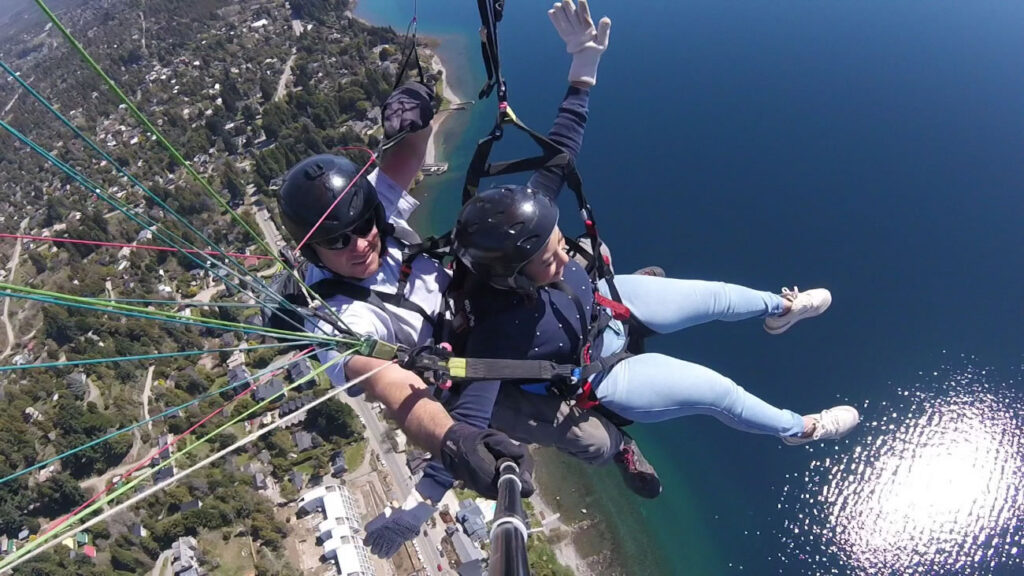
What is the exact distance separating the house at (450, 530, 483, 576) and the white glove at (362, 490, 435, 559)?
8888mm

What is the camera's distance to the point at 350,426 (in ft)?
42.8

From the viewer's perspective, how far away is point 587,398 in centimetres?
256

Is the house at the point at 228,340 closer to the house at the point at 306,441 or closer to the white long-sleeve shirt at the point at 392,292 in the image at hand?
the house at the point at 306,441

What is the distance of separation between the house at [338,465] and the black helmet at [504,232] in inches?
457

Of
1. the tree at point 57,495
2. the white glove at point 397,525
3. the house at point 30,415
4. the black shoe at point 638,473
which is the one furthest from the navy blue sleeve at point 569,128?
the house at point 30,415

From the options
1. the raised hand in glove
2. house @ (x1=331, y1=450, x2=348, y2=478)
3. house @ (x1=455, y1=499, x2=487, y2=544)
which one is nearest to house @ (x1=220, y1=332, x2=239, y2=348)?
house @ (x1=331, y1=450, x2=348, y2=478)

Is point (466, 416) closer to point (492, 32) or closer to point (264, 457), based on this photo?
point (492, 32)

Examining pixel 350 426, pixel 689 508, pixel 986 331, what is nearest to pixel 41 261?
pixel 350 426

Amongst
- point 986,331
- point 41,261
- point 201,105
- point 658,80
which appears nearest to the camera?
point 986,331

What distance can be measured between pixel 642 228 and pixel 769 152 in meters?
5.15

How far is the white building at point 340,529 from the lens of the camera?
10586mm

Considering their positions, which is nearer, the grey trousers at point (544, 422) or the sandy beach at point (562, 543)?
the grey trousers at point (544, 422)

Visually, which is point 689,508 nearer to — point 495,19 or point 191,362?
point 495,19

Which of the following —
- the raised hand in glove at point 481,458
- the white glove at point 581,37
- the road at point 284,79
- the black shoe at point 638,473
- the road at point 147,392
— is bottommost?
the raised hand in glove at point 481,458
